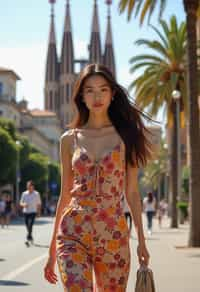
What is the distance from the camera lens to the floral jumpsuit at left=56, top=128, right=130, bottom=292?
4.61m

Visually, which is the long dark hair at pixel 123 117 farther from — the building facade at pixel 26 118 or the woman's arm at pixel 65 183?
the building facade at pixel 26 118

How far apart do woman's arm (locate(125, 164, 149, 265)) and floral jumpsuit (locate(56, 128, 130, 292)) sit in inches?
6.7

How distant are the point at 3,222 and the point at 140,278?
35.8 metres

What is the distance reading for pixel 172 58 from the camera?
113ft

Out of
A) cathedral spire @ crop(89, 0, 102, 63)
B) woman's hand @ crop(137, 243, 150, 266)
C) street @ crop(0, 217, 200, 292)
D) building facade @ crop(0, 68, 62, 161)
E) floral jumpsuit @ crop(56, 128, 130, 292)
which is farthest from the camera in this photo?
cathedral spire @ crop(89, 0, 102, 63)

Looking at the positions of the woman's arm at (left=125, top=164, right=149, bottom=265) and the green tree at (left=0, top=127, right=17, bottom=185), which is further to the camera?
the green tree at (left=0, top=127, right=17, bottom=185)

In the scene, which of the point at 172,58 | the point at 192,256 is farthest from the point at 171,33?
the point at 192,256

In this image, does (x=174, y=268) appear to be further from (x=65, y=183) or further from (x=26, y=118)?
(x=26, y=118)

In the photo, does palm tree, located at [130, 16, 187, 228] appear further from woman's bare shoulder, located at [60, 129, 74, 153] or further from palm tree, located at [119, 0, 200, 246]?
woman's bare shoulder, located at [60, 129, 74, 153]

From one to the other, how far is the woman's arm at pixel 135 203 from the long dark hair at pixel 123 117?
8 centimetres

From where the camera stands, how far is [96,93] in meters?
5.14

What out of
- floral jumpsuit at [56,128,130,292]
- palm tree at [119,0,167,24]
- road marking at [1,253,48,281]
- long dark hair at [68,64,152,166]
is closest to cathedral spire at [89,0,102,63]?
palm tree at [119,0,167,24]

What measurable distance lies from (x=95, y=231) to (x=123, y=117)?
877 mm

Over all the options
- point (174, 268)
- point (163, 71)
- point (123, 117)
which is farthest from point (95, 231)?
point (163, 71)
